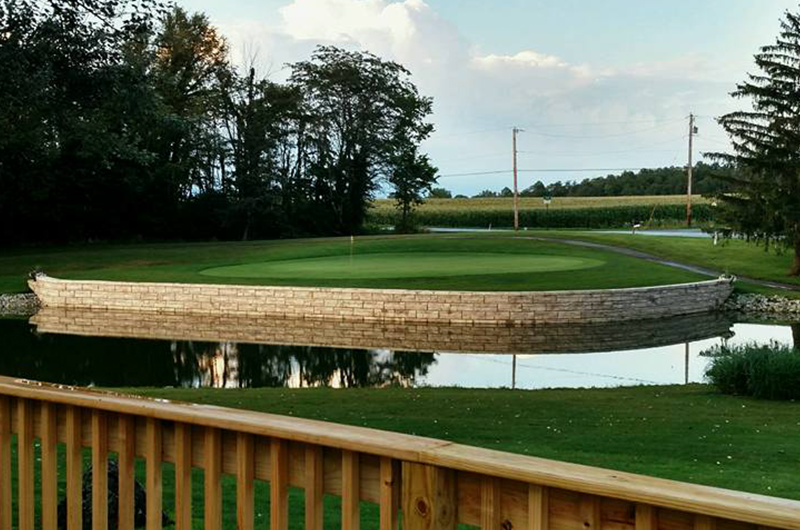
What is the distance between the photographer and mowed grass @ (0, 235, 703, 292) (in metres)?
25.9

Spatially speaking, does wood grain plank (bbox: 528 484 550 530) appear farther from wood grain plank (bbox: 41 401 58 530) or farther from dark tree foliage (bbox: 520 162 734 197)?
dark tree foliage (bbox: 520 162 734 197)

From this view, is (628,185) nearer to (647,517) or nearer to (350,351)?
(350,351)

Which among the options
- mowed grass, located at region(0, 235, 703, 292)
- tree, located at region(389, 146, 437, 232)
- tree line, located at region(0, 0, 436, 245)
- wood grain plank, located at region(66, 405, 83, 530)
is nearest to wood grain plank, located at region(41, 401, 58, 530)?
wood grain plank, located at region(66, 405, 83, 530)

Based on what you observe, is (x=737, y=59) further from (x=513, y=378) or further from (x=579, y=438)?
(x=579, y=438)

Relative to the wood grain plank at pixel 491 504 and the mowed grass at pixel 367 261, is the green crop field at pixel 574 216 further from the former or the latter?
the wood grain plank at pixel 491 504

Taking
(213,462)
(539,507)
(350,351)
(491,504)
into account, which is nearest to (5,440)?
(213,462)

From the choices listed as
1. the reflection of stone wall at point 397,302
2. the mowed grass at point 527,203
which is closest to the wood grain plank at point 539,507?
the reflection of stone wall at point 397,302

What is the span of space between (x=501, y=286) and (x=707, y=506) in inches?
908

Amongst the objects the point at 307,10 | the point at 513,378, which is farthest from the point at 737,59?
the point at 513,378

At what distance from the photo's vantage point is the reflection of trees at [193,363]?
15602 mm

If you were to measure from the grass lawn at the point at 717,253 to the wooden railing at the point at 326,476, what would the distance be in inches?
1131

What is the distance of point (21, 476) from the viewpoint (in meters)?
3.39

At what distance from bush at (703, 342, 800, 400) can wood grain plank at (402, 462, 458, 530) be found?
32.6 ft

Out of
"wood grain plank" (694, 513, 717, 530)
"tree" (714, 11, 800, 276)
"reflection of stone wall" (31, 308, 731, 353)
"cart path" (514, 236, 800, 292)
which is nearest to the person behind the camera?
"wood grain plank" (694, 513, 717, 530)
